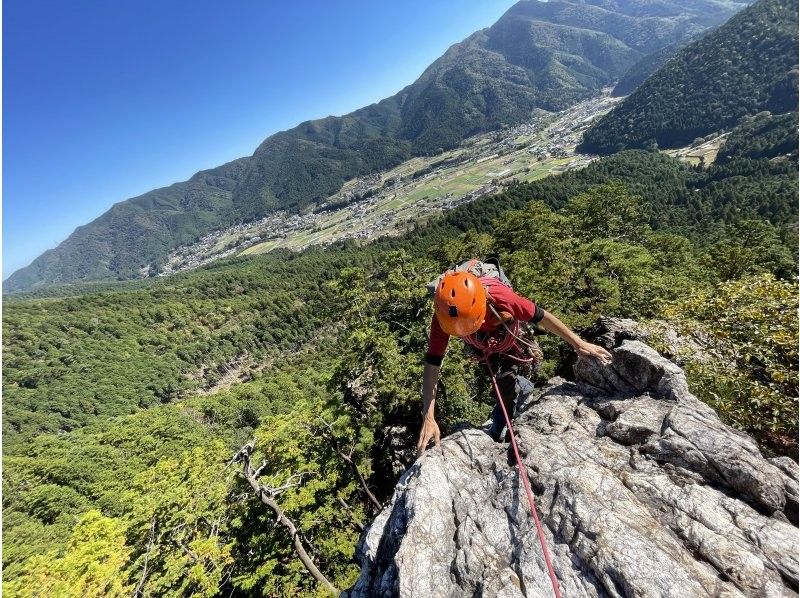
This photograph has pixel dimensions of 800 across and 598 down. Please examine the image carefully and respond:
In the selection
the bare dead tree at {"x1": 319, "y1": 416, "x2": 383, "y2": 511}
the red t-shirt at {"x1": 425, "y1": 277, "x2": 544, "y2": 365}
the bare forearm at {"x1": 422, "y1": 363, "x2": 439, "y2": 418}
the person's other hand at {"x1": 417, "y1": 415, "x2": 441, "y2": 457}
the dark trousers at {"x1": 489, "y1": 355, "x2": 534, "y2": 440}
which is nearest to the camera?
the red t-shirt at {"x1": 425, "y1": 277, "x2": 544, "y2": 365}

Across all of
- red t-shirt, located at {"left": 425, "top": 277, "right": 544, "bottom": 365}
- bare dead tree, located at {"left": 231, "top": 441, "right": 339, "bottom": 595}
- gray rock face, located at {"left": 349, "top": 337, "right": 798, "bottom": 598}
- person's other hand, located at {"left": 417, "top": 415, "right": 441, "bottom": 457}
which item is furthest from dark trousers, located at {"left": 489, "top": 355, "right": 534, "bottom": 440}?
bare dead tree, located at {"left": 231, "top": 441, "right": 339, "bottom": 595}

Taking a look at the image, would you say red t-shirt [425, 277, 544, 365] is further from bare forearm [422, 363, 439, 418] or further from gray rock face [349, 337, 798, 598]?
gray rock face [349, 337, 798, 598]

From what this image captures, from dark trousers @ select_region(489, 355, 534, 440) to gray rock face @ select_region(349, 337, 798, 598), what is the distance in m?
0.62

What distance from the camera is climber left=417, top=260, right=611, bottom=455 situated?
602cm

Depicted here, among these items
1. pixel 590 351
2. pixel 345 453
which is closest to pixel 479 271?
pixel 590 351

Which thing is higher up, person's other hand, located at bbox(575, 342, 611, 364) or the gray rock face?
person's other hand, located at bbox(575, 342, 611, 364)

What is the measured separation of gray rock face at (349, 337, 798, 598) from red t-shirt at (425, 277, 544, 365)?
220 centimetres

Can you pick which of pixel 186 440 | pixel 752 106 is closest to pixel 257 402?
pixel 186 440

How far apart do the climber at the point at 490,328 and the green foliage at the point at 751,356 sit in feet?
12.0

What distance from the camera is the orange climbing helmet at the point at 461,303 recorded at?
235 inches

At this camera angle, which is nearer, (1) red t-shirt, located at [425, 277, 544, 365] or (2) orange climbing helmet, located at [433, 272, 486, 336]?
(2) orange climbing helmet, located at [433, 272, 486, 336]


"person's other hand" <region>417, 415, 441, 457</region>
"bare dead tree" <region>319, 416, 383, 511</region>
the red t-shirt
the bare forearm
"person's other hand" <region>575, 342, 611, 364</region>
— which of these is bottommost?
"bare dead tree" <region>319, 416, 383, 511</region>

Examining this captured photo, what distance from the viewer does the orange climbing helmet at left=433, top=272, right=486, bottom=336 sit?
19.6ft

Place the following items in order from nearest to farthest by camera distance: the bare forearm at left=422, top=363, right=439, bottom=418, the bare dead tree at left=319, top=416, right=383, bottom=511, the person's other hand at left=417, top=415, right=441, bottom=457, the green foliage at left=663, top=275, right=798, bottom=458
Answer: the bare forearm at left=422, top=363, right=439, bottom=418, the person's other hand at left=417, top=415, right=441, bottom=457, the green foliage at left=663, top=275, right=798, bottom=458, the bare dead tree at left=319, top=416, right=383, bottom=511
